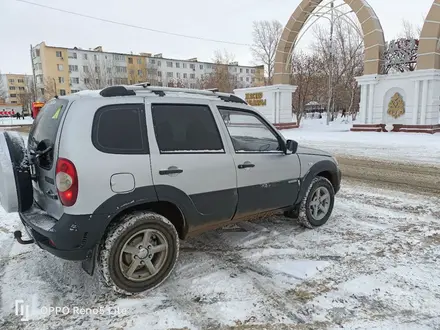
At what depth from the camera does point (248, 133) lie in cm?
444

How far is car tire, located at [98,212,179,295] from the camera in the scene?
9.87 feet

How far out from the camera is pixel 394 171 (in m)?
8.91

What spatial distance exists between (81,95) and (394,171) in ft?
27.0

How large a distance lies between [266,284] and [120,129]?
2.02 m

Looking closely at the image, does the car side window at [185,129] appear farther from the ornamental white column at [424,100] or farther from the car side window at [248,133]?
the ornamental white column at [424,100]

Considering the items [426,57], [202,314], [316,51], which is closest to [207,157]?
[202,314]

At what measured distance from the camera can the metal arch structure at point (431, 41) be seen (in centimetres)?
1769

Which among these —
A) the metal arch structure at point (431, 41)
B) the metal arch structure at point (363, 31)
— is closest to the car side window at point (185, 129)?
the metal arch structure at point (431, 41)

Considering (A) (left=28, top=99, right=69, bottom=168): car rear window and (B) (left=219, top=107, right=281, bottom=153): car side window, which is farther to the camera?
(B) (left=219, top=107, right=281, bottom=153): car side window

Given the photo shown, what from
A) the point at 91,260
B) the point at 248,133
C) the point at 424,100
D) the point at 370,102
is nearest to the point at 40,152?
the point at 91,260

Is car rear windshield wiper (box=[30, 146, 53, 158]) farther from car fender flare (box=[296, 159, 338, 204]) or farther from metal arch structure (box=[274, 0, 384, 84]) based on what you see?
metal arch structure (box=[274, 0, 384, 84])

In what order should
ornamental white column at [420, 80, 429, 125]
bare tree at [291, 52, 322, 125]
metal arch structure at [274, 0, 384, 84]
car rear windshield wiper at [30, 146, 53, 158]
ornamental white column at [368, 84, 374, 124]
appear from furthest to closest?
bare tree at [291, 52, 322, 125]
ornamental white column at [368, 84, 374, 124]
metal arch structure at [274, 0, 384, 84]
ornamental white column at [420, 80, 429, 125]
car rear windshield wiper at [30, 146, 53, 158]

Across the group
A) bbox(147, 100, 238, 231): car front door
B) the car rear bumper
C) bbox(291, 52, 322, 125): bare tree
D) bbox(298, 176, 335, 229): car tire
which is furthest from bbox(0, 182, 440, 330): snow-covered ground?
bbox(291, 52, 322, 125): bare tree

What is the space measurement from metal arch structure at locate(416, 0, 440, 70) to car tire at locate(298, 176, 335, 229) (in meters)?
17.0
